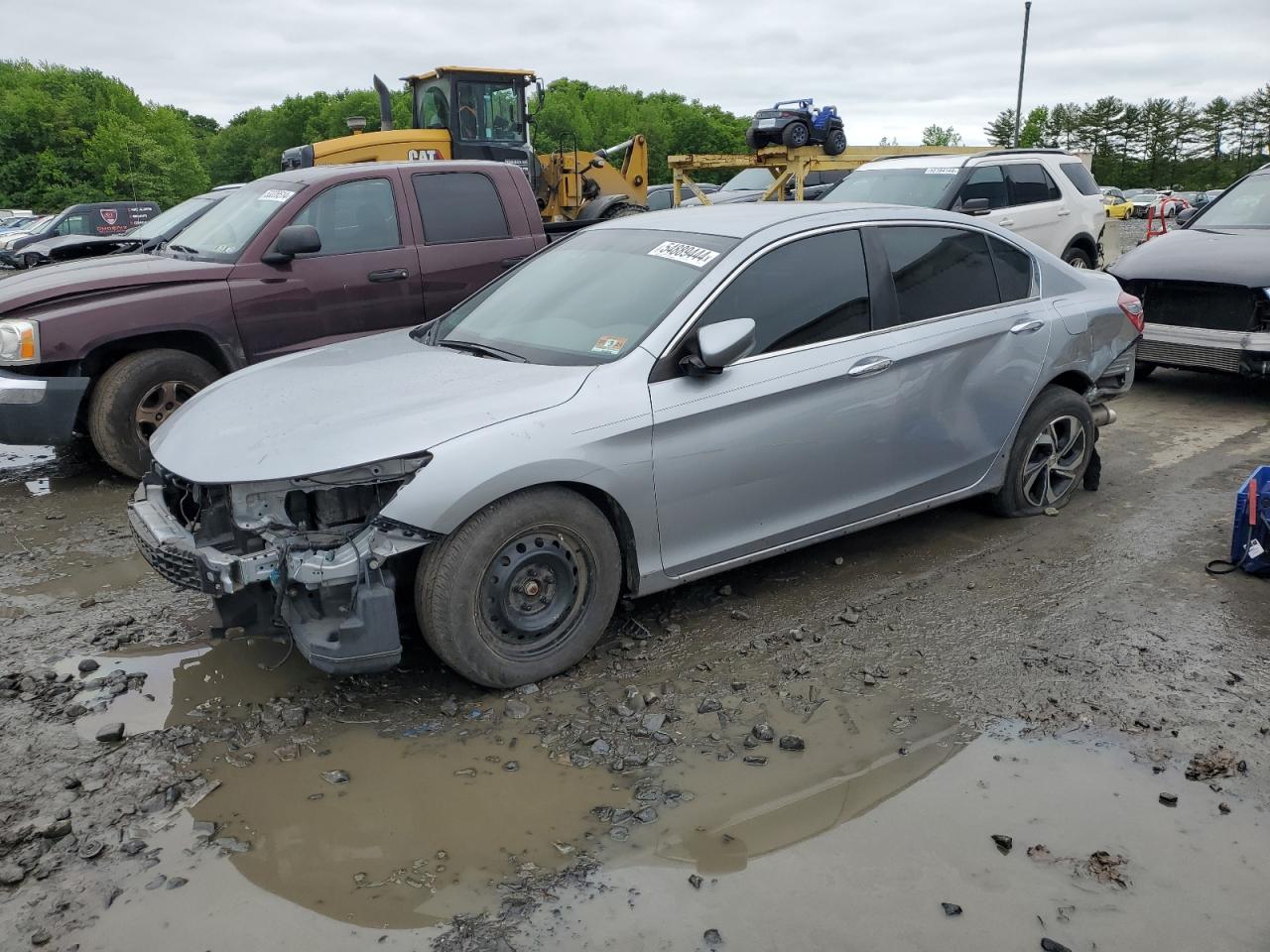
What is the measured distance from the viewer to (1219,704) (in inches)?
148

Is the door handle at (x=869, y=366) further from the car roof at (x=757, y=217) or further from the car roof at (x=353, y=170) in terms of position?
the car roof at (x=353, y=170)

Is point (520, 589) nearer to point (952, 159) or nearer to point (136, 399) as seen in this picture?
point (136, 399)

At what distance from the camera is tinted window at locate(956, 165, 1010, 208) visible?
10.6 metres

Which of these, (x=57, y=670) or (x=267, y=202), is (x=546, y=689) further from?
(x=267, y=202)

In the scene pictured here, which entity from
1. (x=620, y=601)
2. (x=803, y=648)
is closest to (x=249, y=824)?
(x=620, y=601)

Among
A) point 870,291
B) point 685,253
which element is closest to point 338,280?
point 685,253

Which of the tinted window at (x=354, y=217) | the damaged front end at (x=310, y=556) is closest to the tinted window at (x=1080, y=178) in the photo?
the tinted window at (x=354, y=217)

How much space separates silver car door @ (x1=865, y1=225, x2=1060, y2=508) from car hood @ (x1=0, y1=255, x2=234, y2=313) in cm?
439

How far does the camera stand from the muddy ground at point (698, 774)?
2.78 metres

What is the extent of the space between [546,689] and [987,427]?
2.59 meters

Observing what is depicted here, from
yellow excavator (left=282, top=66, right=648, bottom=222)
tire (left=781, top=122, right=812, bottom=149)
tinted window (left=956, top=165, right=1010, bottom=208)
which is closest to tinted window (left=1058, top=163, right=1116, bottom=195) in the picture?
tinted window (left=956, top=165, right=1010, bottom=208)

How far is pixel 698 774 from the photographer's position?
3.39m

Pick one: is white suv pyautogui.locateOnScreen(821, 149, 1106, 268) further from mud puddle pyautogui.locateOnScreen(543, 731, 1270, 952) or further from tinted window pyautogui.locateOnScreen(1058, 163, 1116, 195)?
mud puddle pyautogui.locateOnScreen(543, 731, 1270, 952)

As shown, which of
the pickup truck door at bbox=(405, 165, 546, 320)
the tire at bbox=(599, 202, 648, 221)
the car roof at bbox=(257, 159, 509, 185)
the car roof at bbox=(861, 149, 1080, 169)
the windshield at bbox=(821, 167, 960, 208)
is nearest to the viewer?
the car roof at bbox=(257, 159, 509, 185)
